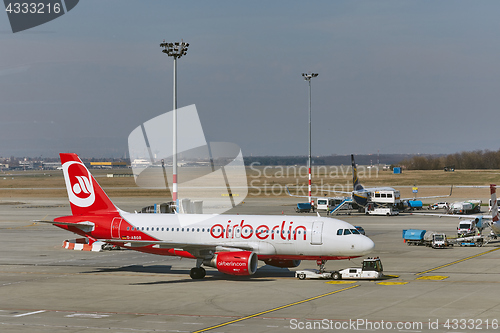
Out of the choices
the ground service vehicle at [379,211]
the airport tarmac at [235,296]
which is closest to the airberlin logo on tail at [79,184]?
the airport tarmac at [235,296]

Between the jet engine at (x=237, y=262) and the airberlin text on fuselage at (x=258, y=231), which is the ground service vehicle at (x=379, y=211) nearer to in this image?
the airberlin text on fuselage at (x=258, y=231)

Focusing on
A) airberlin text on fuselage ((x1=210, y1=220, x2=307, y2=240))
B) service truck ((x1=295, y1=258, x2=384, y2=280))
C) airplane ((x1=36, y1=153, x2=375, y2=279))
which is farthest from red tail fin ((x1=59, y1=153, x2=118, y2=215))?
service truck ((x1=295, y1=258, x2=384, y2=280))

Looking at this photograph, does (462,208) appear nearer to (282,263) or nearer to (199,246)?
(282,263)

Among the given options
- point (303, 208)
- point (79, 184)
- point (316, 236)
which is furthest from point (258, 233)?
point (303, 208)

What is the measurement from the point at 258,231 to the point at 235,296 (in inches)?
304

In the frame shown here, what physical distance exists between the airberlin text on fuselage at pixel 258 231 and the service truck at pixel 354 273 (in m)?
2.66

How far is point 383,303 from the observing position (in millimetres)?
33438

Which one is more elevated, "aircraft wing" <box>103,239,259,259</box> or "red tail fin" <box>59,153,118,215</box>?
"red tail fin" <box>59,153,118,215</box>

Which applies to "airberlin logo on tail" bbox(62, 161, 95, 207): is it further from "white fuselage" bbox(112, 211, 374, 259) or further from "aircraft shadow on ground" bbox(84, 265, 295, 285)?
"aircraft shadow on ground" bbox(84, 265, 295, 285)

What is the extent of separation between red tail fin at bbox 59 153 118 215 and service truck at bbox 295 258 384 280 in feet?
51.8

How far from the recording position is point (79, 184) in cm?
4769

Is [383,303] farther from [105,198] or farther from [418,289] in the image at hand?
[105,198]

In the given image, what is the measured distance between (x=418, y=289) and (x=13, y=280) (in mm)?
27624

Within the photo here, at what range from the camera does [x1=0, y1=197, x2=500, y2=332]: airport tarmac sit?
95.2ft
